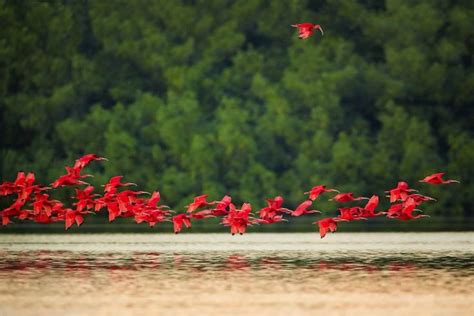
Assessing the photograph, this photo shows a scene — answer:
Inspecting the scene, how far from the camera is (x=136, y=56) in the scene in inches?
2366

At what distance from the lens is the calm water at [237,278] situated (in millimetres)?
14953

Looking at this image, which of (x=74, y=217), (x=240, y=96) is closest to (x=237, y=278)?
(x=74, y=217)

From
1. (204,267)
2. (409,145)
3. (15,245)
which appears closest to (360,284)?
(204,267)

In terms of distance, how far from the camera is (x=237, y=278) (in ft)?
59.7

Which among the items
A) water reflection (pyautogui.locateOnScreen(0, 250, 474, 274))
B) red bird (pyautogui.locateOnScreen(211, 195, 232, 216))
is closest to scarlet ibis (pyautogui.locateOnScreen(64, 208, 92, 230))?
water reflection (pyautogui.locateOnScreen(0, 250, 474, 274))

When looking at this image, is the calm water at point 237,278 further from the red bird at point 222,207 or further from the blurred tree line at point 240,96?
the blurred tree line at point 240,96

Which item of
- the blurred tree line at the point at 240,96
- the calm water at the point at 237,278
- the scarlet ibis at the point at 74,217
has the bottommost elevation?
the calm water at the point at 237,278

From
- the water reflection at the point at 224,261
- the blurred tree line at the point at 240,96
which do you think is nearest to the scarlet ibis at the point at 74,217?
the water reflection at the point at 224,261

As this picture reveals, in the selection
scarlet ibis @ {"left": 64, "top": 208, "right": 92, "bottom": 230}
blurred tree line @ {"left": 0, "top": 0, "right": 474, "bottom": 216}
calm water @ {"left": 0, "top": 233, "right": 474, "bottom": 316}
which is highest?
blurred tree line @ {"left": 0, "top": 0, "right": 474, "bottom": 216}

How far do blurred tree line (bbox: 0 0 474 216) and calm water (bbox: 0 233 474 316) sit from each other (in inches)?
1057

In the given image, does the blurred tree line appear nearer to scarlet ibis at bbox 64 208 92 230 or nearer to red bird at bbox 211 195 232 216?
red bird at bbox 211 195 232 216

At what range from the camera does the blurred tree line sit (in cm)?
5441

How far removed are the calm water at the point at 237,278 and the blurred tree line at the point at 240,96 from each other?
88.1 ft

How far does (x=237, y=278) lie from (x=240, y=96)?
42381mm
